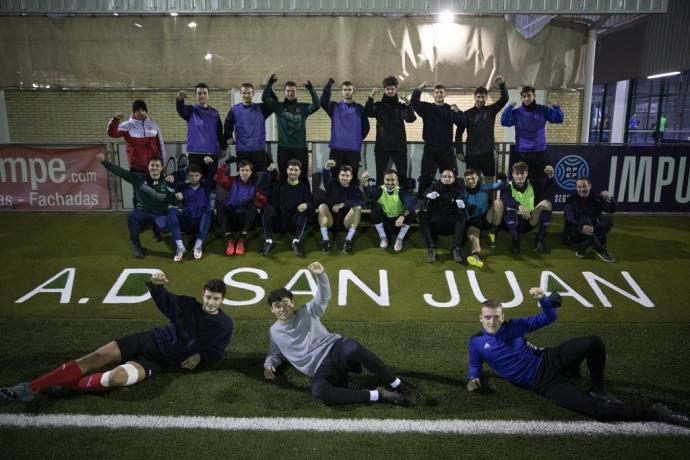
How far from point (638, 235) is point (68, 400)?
31.5 ft

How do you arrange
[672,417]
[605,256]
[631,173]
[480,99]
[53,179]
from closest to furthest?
1. [672,417]
2. [605,256]
3. [480,99]
4. [631,173]
5. [53,179]

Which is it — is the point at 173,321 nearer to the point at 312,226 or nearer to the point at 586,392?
the point at 586,392

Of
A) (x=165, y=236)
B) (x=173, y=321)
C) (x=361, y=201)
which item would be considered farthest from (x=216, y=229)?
(x=173, y=321)

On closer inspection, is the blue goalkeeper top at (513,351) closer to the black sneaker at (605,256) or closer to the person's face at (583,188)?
the black sneaker at (605,256)

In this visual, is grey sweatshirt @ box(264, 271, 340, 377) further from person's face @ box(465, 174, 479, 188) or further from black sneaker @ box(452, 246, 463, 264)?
person's face @ box(465, 174, 479, 188)

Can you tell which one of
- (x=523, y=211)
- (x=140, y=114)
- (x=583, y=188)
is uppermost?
(x=140, y=114)

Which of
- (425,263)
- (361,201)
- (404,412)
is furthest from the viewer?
(361,201)

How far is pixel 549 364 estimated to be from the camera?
15.7 feet

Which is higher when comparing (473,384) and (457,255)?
(457,255)

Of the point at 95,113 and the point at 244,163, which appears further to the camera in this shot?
the point at 95,113

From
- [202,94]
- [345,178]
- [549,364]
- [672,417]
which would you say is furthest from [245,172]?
[672,417]

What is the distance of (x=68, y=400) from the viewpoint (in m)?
4.82

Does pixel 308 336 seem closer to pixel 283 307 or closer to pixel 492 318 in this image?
pixel 283 307

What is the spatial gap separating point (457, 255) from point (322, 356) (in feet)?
13.6
